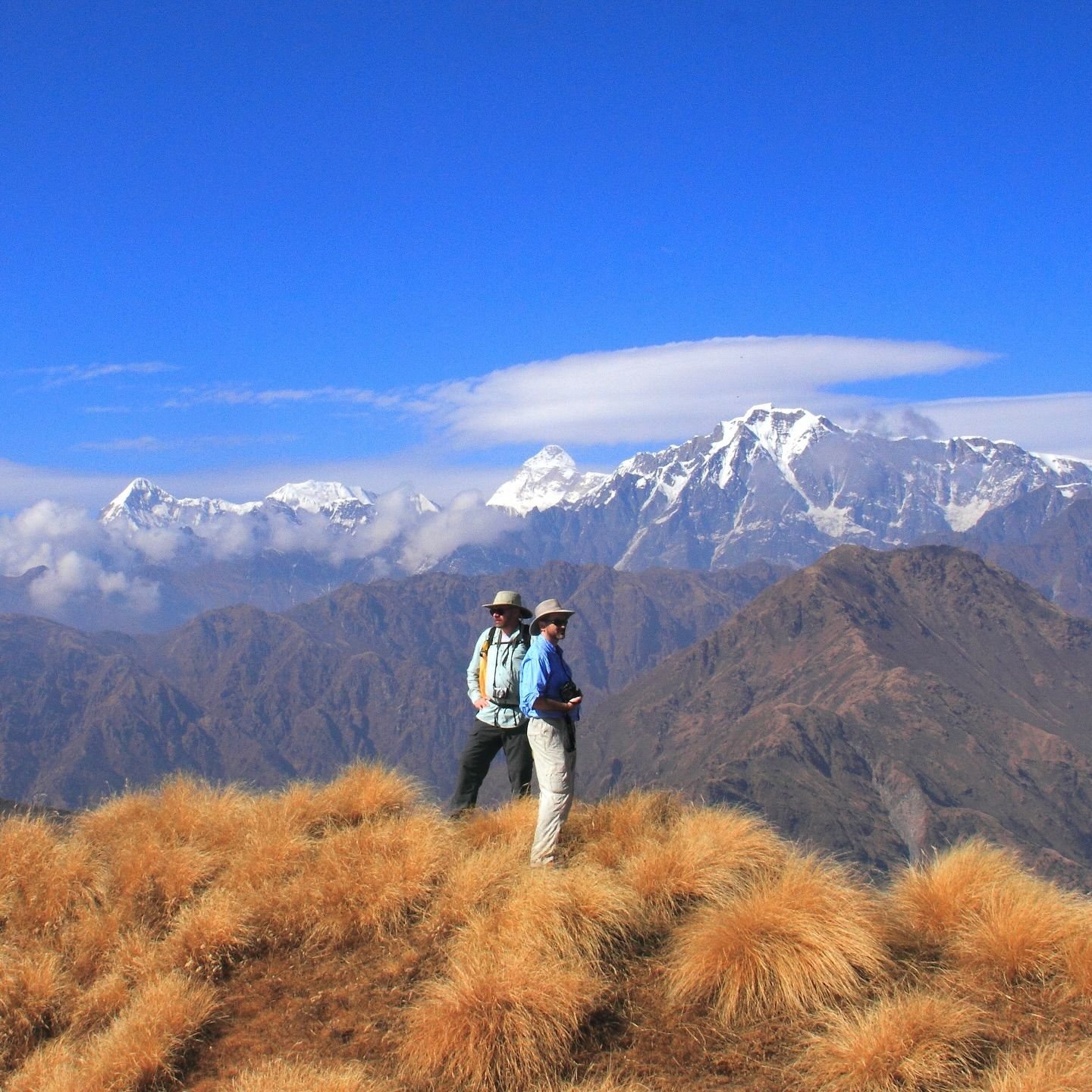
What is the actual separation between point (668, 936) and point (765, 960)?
141 cm

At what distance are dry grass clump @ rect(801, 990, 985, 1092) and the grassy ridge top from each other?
2cm

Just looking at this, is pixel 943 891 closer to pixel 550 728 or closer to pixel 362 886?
pixel 550 728

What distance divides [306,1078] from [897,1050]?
14.5 feet

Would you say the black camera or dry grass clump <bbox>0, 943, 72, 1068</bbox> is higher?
the black camera

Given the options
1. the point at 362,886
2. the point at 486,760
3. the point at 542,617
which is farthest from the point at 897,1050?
the point at 486,760

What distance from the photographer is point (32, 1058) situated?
8.12 meters

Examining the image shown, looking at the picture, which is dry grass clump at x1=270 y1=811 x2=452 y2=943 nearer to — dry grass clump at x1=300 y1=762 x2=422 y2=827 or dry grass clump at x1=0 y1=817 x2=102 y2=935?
dry grass clump at x1=300 y1=762 x2=422 y2=827

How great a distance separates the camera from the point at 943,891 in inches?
409

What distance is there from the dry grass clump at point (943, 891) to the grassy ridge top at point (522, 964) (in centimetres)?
3

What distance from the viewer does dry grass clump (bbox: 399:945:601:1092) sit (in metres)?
7.50

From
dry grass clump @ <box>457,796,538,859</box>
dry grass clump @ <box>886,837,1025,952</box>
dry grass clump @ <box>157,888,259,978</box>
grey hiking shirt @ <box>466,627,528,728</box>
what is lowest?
dry grass clump @ <box>886,837,1025,952</box>

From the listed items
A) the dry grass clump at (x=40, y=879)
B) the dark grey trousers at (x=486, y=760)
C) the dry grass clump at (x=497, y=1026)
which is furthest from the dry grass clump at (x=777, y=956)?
the dry grass clump at (x=40, y=879)

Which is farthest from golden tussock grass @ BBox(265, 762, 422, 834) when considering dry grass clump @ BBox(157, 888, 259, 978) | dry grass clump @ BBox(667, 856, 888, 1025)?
dry grass clump @ BBox(667, 856, 888, 1025)

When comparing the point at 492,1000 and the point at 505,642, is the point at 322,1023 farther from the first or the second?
the point at 505,642
